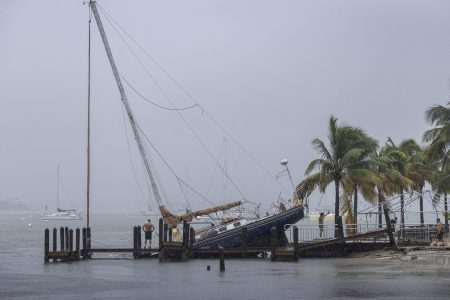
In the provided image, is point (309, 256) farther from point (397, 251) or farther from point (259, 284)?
point (259, 284)

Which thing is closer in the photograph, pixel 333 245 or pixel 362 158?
pixel 333 245

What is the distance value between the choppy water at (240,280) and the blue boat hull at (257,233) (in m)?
2.47

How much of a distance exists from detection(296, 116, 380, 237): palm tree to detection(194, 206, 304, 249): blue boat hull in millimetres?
2305

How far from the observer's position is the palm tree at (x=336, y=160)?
5281 centimetres

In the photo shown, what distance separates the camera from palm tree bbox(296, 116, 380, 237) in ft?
173

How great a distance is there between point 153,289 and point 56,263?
1746 centimetres

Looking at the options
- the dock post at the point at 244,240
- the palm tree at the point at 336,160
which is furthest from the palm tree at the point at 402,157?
the dock post at the point at 244,240

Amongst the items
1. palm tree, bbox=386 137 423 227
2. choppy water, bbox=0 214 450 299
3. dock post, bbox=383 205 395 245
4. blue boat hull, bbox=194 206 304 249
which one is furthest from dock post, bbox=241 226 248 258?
palm tree, bbox=386 137 423 227

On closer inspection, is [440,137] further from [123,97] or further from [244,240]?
[123,97]

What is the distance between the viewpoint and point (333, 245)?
1874 inches

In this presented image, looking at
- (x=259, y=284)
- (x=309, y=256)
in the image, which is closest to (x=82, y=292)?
(x=259, y=284)

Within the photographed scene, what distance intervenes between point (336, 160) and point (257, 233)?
7975mm

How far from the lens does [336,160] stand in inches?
2089

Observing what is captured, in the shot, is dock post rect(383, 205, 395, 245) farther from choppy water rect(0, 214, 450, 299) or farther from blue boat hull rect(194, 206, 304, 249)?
blue boat hull rect(194, 206, 304, 249)
